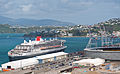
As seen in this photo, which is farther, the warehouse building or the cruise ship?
the cruise ship

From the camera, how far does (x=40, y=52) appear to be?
79.0m

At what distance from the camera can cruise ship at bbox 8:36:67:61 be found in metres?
70.3

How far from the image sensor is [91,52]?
53.0 meters

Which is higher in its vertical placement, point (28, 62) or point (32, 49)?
point (32, 49)

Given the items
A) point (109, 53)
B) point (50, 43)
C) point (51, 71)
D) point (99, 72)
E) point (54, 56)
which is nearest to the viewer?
point (99, 72)

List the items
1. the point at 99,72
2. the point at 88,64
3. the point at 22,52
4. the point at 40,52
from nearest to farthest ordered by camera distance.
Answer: the point at 99,72
the point at 88,64
the point at 22,52
the point at 40,52

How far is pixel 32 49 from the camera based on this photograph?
7694cm

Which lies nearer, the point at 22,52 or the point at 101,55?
the point at 101,55

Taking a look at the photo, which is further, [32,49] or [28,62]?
[32,49]

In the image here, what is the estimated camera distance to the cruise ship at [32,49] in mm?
70312

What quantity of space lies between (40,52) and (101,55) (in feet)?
105

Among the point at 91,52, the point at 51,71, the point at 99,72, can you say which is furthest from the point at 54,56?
the point at 99,72

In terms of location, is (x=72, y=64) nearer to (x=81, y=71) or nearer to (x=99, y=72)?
(x=81, y=71)

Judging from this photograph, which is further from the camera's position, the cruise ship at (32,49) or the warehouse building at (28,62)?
the cruise ship at (32,49)
